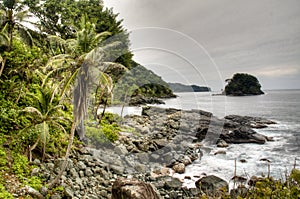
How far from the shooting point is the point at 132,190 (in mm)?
5449

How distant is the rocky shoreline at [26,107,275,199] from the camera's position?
7836mm

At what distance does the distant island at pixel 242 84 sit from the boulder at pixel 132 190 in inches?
2527

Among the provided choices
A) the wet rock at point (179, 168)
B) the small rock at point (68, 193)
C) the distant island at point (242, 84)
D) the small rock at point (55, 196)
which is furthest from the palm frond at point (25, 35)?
the distant island at point (242, 84)

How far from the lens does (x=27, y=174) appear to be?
24.4ft

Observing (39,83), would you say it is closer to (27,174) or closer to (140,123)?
(27,174)

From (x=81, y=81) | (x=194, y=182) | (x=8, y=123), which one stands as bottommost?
(x=194, y=182)

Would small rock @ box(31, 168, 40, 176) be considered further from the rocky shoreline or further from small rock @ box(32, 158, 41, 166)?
small rock @ box(32, 158, 41, 166)

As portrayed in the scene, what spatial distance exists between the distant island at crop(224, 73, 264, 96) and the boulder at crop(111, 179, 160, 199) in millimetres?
64184

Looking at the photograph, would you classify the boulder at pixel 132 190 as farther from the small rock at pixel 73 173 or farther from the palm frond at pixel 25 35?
the palm frond at pixel 25 35

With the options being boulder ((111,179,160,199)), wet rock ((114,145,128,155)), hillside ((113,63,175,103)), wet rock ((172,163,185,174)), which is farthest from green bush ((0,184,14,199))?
hillside ((113,63,175,103))

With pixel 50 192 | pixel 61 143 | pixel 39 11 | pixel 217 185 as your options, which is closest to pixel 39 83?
pixel 61 143

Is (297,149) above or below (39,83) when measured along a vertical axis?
below

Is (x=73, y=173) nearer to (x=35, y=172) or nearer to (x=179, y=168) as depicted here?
(x=35, y=172)

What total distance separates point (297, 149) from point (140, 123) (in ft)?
46.4
